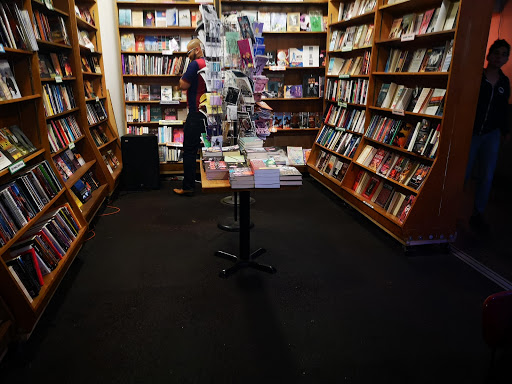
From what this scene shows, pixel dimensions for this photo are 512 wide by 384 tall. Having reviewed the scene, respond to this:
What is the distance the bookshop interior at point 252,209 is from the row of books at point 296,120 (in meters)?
0.65

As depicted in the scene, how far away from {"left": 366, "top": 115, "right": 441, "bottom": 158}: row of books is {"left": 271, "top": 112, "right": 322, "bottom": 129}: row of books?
1672 mm

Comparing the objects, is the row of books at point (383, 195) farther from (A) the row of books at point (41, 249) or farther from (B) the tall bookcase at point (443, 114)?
(A) the row of books at point (41, 249)

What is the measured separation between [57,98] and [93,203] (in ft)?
3.29

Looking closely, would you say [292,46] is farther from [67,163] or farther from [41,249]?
[41,249]

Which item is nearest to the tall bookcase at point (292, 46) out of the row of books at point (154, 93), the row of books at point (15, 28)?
the row of books at point (154, 93)

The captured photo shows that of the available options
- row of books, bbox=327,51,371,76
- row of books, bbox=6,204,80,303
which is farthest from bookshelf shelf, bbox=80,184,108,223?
row of books, bbox=327,51,371,76

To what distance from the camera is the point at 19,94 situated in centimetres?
258

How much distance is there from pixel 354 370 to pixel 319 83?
440 centimetres

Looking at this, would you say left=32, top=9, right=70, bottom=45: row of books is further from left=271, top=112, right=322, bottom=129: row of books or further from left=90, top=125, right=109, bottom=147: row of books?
left=271, top=112, right=322, bottom=129: row of books

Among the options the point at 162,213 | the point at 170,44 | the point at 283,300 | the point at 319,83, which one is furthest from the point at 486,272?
the point at 170,44

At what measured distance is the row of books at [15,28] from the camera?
2.41 m

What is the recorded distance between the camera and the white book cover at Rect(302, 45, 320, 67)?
18.1 ft

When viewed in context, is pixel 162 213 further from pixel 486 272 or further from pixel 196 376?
pixel 486 272

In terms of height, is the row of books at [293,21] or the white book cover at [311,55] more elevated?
the row of books at [293,21]
